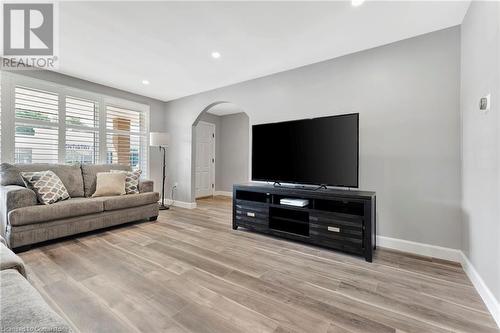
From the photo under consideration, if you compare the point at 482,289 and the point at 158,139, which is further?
the point at 158,139

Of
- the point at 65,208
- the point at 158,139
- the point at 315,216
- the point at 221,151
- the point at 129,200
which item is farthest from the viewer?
the point at 221,151

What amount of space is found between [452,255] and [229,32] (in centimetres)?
332

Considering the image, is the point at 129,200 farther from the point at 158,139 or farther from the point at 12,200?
the point at 158,139

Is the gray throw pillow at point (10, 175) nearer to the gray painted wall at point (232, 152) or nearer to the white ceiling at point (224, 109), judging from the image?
the white ceiling at point (224, 109)

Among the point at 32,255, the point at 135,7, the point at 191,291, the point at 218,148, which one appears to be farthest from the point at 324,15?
the point at 218,148

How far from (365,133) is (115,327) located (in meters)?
2.99

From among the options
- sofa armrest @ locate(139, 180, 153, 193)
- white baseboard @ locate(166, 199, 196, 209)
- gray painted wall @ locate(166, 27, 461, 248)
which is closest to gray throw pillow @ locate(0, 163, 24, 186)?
sofa armrest @ locate(139, 180, 153, 193)

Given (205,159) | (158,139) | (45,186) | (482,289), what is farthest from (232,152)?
(482,289)

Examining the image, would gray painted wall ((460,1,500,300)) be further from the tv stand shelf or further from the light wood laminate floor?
the tv stand shelf

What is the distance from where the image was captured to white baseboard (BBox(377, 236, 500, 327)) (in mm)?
1473

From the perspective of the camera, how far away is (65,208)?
8.82 feet

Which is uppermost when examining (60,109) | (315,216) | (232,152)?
(60,109)

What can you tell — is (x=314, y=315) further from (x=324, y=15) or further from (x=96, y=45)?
(x=96, y=45)

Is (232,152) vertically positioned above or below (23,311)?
above
